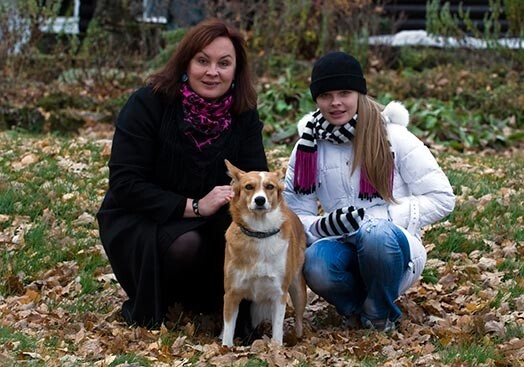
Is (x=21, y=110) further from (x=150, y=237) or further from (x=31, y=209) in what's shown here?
(x=150, y=237)

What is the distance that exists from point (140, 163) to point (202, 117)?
44 cm

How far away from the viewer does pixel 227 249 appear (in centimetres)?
489

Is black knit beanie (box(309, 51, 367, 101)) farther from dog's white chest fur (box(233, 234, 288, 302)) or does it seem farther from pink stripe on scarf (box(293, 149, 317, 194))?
dog's white chest fur (box(233, 234, 288, 302))

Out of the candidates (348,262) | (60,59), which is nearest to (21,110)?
(60,59)

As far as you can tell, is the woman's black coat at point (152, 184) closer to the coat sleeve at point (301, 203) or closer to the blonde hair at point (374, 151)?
the coat sleeve at point (301, 203)

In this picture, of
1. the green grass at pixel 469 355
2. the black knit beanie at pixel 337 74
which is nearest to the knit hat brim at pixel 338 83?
the black knit beanie at pixel 337 74

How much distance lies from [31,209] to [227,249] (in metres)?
3.11

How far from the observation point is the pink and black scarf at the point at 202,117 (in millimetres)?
5152

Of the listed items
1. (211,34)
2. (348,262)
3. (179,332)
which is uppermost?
(211,34)

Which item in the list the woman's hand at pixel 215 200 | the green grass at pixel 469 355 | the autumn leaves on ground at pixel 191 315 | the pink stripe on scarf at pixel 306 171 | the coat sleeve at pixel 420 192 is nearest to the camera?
the green grass at pixel 469 355

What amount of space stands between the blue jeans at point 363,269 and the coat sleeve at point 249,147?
60 cm

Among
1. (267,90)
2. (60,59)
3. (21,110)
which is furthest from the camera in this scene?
(60,59)

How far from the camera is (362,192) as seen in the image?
5.10m

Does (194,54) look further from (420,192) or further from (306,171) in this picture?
(420,192)
